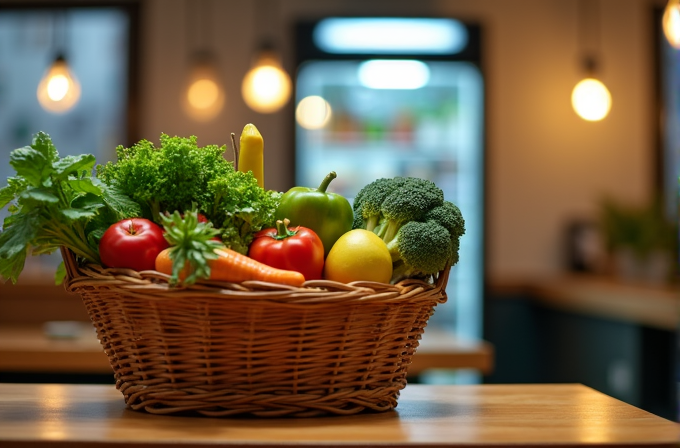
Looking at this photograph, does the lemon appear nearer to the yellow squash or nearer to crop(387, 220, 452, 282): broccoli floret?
crop(387, 220, 452, 282): broccoli floret

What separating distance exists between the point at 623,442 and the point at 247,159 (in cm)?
70

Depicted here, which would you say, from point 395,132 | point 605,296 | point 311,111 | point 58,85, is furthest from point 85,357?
point 395,132

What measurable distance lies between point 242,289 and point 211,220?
0.62 ft

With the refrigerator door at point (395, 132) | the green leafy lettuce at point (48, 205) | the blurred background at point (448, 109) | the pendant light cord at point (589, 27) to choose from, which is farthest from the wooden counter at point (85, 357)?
the pendant light cord at point (589, 27)

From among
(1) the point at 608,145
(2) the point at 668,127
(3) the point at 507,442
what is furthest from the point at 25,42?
(3) the point at 507,442

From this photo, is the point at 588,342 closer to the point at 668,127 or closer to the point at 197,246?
the point at 668,127

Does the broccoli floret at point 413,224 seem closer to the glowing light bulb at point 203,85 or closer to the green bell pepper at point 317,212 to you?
the green bell pepper at point 317,212

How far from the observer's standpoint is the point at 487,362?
2922mm

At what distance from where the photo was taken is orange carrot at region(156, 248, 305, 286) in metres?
1.07

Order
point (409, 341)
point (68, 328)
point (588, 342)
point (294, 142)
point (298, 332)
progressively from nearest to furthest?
point (298, 332) < point (409, 341) < point (68, 328) < point (588, 342) < point (294, 142)

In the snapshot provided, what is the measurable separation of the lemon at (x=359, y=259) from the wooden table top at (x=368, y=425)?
0.65 ft

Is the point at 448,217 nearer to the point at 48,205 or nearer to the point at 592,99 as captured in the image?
the point at 48,205

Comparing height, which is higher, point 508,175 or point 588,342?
point 508,175

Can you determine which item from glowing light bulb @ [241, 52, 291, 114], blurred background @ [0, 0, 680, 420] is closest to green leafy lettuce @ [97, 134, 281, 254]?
glowing light bulb @ [241, 52, 291, 114]
